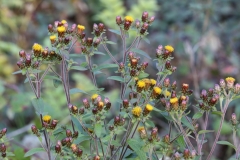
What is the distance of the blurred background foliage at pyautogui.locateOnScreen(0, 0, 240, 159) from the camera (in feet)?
9.71

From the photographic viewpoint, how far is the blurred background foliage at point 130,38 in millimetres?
2961

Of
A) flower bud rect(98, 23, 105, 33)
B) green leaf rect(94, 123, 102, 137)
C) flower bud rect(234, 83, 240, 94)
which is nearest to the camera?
green leaf rect(94, 123, 102, 137)

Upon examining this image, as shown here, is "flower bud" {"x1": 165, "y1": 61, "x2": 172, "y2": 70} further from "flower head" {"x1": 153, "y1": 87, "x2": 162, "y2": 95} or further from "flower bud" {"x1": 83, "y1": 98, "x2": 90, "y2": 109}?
"flower bud" {"x1": 83, "y1": 98, "x2": 90, "y2": 109}

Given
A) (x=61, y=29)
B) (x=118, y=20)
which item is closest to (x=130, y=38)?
(x=118, y=20)

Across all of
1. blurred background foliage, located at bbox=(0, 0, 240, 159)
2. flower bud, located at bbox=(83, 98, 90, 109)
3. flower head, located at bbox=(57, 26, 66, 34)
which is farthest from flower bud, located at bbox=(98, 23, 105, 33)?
blurred background foliage, located at bbox=(0, 0, 240, 159)

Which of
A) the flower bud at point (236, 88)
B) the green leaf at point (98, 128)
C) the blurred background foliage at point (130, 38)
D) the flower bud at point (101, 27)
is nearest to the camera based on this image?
the green leaf at point (98, 128)

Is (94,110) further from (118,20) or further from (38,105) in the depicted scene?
(118,20)

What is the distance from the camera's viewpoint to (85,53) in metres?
1.24

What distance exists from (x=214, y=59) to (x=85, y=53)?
101 inches

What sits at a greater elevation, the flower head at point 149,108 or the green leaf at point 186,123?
the flower head at point 149,108

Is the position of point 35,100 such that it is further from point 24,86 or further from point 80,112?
point 24,86

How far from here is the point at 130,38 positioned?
338 cm

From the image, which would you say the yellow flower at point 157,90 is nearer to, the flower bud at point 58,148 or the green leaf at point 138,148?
the green leaf at point 138,148

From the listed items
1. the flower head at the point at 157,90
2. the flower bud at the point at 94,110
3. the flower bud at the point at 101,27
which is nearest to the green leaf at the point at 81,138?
the flower bud at the point at 94,110
